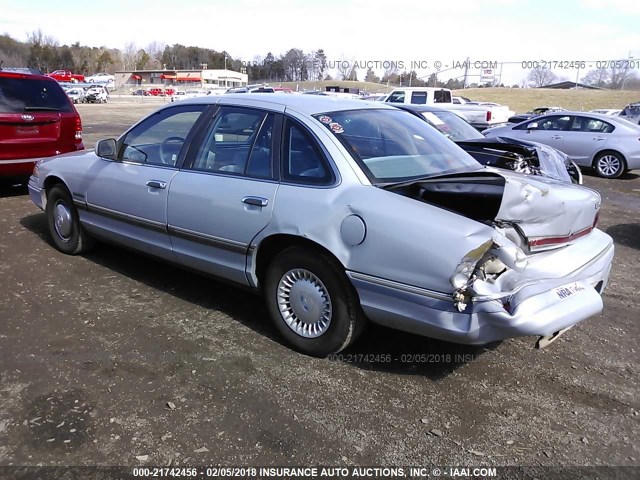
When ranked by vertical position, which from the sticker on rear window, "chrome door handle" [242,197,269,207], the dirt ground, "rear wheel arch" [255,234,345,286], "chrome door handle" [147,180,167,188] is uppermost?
the sticker on rear window

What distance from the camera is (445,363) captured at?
11.4 feet

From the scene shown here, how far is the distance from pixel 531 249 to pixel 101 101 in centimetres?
5284

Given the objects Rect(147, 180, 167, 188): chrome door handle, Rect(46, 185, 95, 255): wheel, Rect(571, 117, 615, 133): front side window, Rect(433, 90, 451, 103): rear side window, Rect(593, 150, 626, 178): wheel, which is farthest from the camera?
Rect(433, 90, 451, 103): rear side window

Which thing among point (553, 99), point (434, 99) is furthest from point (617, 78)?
point (434, 99)

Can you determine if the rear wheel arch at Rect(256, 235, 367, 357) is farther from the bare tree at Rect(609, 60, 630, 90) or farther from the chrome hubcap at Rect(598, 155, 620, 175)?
the bare tree at Rect(609, 60, 630, 90)

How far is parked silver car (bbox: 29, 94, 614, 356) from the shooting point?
2807 mm

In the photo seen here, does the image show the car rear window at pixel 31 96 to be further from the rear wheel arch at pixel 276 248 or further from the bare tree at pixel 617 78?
the bare tree at pixel 617 78

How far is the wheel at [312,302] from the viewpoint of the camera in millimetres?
3225

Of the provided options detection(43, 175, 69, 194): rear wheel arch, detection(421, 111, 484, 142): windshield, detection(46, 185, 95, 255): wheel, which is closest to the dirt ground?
detection(46, 185, 95, 255): wheel

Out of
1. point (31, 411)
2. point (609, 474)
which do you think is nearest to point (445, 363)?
point (609, 474)

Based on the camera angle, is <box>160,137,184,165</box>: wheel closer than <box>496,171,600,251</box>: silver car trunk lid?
No

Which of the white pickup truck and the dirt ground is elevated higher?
the white pickup truck

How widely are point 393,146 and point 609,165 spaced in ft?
34.6

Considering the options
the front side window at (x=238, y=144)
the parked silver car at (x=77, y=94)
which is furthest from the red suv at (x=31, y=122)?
the parked silver car at (x=77, y=94)
